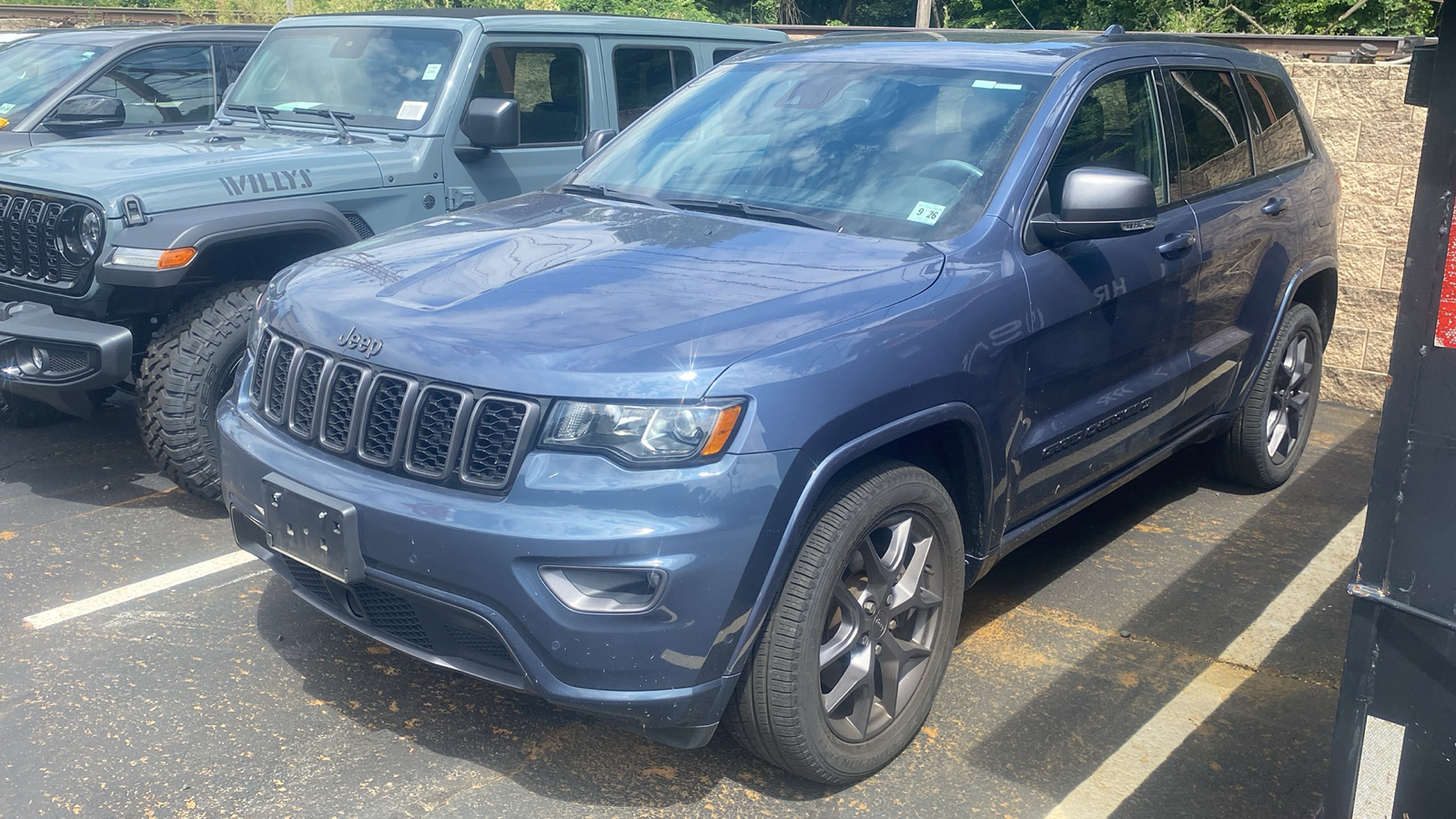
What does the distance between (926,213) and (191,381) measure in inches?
110

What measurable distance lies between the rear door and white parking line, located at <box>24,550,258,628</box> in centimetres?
346

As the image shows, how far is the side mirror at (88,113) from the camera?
22.4ft

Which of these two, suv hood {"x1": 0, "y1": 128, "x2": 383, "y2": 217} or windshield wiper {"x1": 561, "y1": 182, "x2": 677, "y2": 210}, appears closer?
windshield wiper {"x1": 561, "y1": 182, "x2": 677, "y2": 210}

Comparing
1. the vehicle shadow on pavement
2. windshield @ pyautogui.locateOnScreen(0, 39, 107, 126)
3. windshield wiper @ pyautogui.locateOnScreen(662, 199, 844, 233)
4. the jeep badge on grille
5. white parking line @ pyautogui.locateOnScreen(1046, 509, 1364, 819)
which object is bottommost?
white parking line @ pyautogui.locateOnScreen(1046, 509, 1364, 819)

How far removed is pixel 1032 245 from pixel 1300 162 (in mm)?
2358

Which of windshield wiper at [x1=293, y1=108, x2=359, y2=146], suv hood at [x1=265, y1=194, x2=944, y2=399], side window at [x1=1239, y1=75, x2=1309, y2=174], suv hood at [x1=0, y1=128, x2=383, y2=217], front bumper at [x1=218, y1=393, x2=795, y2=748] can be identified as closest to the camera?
front bumper at [x1=218, y1=393, x2=795, y2=748]

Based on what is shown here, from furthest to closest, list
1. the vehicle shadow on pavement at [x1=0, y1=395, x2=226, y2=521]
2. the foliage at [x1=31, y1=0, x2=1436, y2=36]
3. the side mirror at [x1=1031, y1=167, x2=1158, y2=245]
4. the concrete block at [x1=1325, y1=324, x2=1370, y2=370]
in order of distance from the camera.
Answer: the foliage at [x1=31, y1=0, x2=1436, y2=36], the concrete block at [x1=1325, y1=324, x2=1370, y2=370], the vehicle shadow on pavement at [x1=0, y1=395, x2=226, y2=521], the side mirror at [x1=1031, y1=167, x2=1158, y2=245]

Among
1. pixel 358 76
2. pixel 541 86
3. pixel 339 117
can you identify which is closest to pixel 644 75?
pixel 541 86

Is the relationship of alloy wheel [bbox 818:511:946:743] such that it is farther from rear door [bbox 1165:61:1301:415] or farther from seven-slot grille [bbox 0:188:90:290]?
seven-slot grille [bbox 0:188:90:290]

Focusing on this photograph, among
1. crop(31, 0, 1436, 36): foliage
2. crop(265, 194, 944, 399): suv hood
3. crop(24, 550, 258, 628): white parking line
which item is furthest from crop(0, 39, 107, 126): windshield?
→ crop(31, 0, 1436, 36): foliage

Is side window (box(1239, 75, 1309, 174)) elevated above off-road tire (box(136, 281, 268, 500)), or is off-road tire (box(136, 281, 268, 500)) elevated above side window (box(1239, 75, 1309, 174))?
side window (box(1239, 75, 1309, 174))

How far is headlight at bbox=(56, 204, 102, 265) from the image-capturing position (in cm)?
453

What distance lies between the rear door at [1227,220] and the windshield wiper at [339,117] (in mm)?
3436

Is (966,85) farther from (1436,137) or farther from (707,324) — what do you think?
(1436,137)
